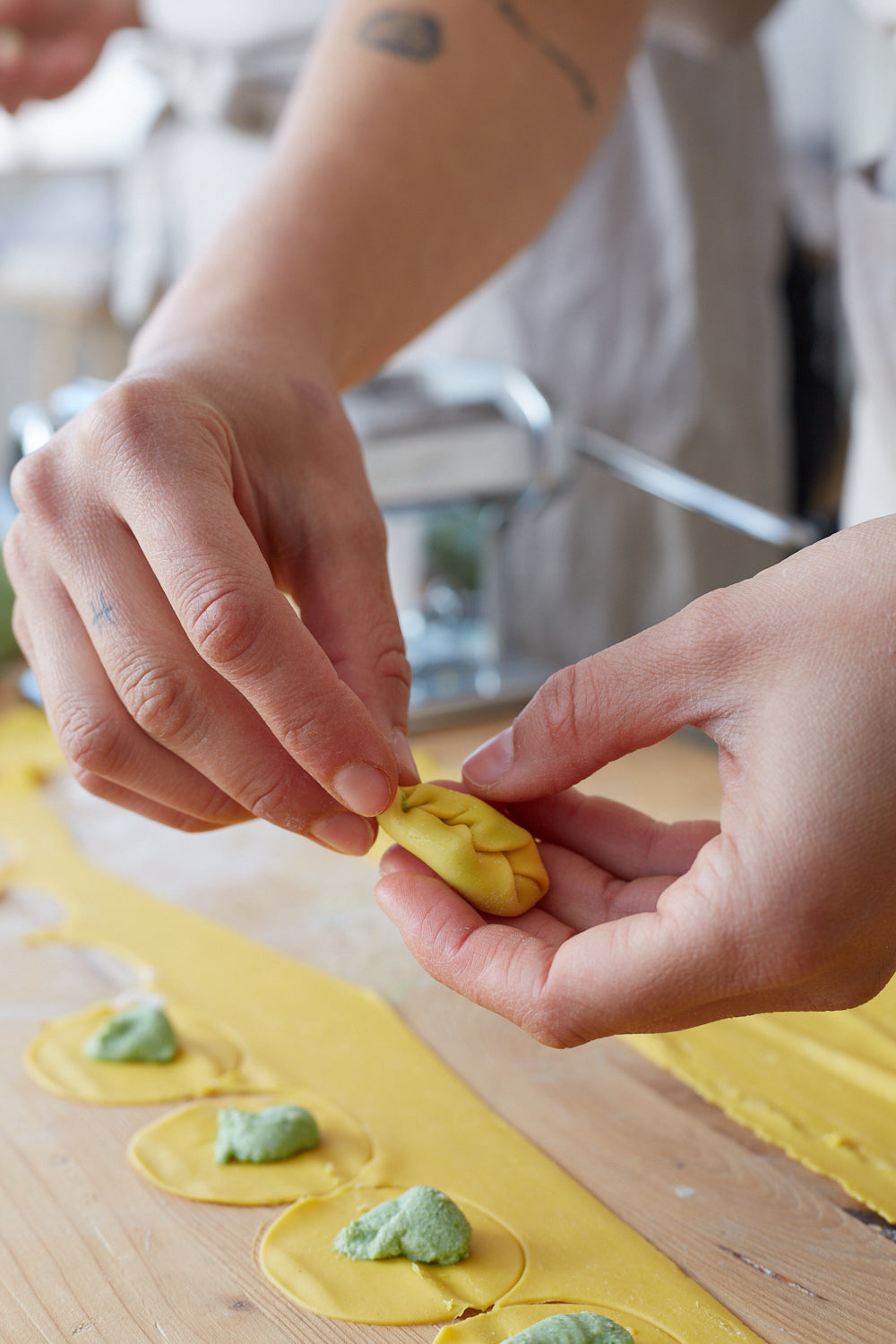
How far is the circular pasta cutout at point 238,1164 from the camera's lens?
791mm

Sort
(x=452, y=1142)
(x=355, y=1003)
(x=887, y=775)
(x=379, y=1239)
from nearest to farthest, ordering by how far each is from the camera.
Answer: (x=887, y=775), (x=379, y=1239), (x=452, y=1142), (x=355, y=1003)

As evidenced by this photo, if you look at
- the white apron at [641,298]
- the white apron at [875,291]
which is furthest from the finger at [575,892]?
the white apron at [641,298]

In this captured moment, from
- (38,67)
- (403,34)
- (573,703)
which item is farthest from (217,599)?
(38,67)

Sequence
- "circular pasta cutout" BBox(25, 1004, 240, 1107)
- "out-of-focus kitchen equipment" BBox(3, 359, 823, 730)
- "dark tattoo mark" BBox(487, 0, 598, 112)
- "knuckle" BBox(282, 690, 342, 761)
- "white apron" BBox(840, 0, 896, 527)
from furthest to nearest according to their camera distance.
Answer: "out-of-focus kitchen equipment" BBox(3, 359, 823, 730), "dark tattoo mark" BBox(487, 0, 598, 112), "white apron" BBox(840, 0, 896, 527), "circular pasta cutout" BBox(25, 1004, 240, 1107), "knuckle" BBox(282, 690, 342, 761)

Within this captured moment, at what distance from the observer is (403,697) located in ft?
2.67

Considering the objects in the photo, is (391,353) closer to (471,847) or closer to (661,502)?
(471,847)

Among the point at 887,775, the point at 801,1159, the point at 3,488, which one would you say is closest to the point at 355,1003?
the point at 801,1159

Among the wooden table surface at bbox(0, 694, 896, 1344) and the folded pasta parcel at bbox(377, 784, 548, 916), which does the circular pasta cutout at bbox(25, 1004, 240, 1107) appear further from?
the folded pasta parcel at bbox(377, 784, 548, 916)

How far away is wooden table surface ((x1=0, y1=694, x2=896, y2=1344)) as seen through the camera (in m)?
0.68

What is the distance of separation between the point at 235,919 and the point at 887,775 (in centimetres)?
82

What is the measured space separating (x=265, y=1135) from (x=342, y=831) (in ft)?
0.80

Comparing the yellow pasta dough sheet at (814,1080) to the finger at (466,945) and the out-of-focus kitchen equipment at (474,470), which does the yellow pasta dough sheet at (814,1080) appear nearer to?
the finger at (466,945)

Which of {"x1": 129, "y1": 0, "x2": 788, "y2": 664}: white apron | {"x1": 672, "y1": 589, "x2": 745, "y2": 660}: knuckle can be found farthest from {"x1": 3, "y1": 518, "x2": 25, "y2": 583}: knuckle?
{"x1": 129, "y1": 0, "x2": 788, "y2": 664}: white apron

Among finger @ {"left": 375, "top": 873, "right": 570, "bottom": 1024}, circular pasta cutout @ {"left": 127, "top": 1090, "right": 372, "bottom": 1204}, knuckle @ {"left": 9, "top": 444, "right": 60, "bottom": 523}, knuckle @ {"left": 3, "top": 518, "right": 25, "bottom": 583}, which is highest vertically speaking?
knuckle @ {"left": 9, "top": 444, "right": 60, "bottom": 523}
